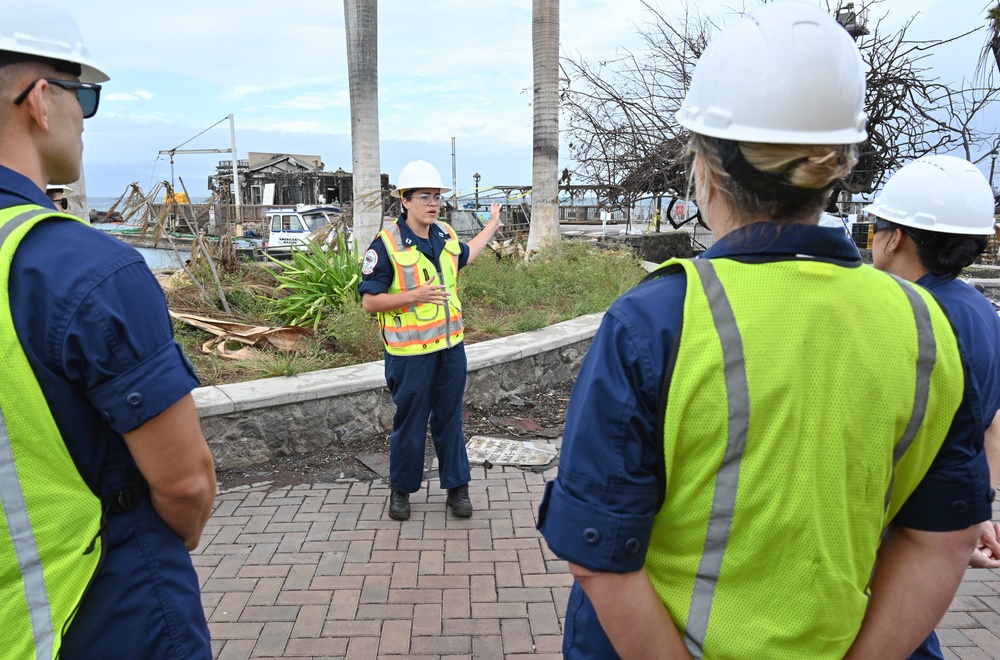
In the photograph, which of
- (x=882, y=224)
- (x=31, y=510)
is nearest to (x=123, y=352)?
(x=31, y=510)

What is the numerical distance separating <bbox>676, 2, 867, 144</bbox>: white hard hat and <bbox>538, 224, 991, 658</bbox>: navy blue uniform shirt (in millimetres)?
164

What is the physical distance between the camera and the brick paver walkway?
3.07 meters

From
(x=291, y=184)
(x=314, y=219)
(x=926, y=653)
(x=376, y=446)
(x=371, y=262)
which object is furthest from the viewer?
(x=291, y=184)

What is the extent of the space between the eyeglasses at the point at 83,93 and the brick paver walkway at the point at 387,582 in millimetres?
2385

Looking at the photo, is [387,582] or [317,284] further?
[317,284]

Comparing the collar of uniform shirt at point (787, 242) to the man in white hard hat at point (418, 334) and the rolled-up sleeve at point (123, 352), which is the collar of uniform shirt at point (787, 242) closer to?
the rolled-up sleeve at point (123, 352)

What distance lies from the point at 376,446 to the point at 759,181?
14.8ft

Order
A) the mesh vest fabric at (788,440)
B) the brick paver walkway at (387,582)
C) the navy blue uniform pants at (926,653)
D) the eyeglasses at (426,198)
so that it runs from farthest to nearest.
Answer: the eyeglasses at (426,198)
the brick paver walkway at (387,582)
the navy blue uniform pants at (926,653)
the mesh vest fabric at (788,440)

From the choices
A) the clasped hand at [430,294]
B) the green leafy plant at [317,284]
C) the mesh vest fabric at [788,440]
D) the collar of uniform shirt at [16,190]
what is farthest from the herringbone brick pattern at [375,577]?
the green leafy plant at [317,284]

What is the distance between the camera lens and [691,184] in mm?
1420

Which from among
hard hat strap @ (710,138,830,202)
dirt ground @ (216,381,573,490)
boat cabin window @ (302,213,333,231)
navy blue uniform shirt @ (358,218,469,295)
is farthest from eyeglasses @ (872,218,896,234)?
boat cabin window @ (302,213,333,231)

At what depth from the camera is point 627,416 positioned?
111 cm

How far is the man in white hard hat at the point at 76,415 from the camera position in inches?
49.3

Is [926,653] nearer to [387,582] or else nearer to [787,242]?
[787,242]
